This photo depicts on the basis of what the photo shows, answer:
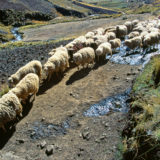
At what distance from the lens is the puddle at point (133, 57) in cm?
1123

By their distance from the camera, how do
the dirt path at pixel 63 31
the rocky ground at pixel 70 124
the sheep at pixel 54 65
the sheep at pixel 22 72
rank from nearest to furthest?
the rocky ground at pixel 70 124
the sheep at pixel 22 72
the sheep at pixel 54 65
the dirt path at pixel 63 31

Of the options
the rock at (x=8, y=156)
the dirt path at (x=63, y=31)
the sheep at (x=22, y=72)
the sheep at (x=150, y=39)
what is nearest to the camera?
the rock at (x=8, y=156)

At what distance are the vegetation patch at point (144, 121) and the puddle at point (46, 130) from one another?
236 centimetres

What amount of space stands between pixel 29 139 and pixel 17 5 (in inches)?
2253

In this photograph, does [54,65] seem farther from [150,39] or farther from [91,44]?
[150,39]

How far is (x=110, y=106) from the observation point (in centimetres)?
771

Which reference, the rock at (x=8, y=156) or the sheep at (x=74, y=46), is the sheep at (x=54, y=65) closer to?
the sheep at (x=74, y=46)

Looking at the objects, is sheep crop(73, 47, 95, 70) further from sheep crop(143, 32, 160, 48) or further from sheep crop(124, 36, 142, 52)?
sheep crop(143, 32, 160, 48)

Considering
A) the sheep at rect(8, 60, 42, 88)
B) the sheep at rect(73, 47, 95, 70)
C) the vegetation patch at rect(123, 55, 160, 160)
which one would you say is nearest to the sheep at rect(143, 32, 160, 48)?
the sheep at rect(73, 47, 95, 70)

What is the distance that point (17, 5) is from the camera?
54.8m

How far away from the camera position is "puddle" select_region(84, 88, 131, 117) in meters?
7.42

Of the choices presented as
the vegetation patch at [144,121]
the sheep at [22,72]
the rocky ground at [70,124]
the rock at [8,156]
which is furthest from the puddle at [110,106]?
the sheep at [22,72]

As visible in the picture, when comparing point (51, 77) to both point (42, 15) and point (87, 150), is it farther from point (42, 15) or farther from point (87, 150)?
point (42, 15)

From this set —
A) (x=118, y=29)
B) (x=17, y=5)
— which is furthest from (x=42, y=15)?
(x=118, y=29)
